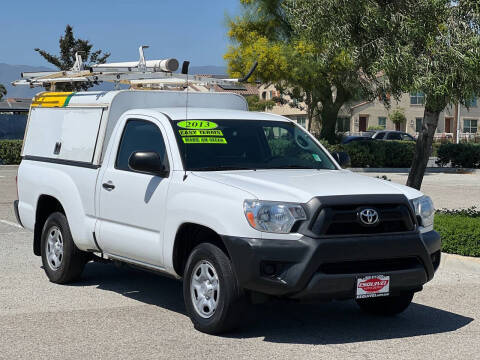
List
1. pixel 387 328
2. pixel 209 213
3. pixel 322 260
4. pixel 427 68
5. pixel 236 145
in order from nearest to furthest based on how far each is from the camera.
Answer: pixel 322 260, pixel 209 213, pixel 387 328, pixel 236 145, pixel 427 68

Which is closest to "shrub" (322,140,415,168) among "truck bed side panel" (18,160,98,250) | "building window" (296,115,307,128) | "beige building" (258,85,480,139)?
"truck bed side panel" (18,160,98,250)

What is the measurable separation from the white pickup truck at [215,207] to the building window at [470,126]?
71.5 metres

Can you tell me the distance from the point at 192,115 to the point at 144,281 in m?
2.26

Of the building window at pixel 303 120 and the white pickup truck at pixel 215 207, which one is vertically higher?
the building window at pixel 303 120

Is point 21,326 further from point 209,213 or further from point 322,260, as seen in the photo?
point 322,260

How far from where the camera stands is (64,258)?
348 inches

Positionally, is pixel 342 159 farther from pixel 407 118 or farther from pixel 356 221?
pixel 407 118

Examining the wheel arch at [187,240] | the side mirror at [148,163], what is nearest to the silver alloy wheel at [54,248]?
the side mirror at [148,163]

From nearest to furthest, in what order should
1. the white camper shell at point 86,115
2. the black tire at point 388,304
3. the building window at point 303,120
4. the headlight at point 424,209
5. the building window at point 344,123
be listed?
the headlight at point 424,209 < the black tire at point 388,304 < the white camper shell at point 86,115 < the building window at point 344,123 < the building window at point 303,120

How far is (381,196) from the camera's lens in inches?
263

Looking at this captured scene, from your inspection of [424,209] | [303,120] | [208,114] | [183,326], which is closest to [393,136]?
[303,120]

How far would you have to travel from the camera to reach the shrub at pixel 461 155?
117ft

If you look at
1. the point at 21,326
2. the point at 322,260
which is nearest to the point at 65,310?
the point at 21,326

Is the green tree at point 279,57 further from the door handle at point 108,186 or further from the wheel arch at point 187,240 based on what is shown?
the wheel arch at point 187,240
